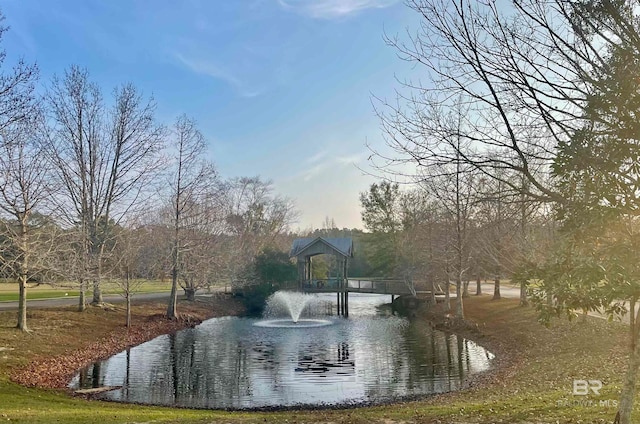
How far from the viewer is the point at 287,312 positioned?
3284 centimetres

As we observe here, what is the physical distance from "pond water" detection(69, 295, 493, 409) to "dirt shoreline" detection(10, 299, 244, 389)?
52 centimetres

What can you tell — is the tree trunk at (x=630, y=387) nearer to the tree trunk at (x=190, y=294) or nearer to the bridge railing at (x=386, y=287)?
the tree trunk at (x=190, y=294)

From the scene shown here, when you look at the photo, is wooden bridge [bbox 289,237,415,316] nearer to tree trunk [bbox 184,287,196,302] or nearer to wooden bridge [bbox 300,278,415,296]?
wooden bridge [bbox 300,278,415,296]

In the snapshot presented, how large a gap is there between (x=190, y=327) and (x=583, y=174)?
2425 cm

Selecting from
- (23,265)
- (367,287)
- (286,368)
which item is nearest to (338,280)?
(367,287)

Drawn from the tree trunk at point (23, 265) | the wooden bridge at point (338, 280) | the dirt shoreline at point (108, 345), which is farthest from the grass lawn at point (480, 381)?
the wooden bridge at point (338, 280)

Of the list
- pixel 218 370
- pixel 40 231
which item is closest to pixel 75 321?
pixel 40 231

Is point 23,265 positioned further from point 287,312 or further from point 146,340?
point 287,312

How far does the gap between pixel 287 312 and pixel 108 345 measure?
15123mm

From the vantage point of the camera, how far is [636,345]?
539cm

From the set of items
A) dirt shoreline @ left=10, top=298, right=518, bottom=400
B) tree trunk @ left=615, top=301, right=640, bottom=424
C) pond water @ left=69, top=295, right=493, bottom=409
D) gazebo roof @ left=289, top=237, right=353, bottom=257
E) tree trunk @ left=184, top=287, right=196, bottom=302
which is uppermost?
gazebo roof @ left=289, top=237, right=353, bottom=257

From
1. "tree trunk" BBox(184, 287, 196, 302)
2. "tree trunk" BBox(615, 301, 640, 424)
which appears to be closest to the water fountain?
"tree trunk" BBox(184, 287, 196, 302)

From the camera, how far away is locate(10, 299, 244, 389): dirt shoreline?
43.9ft

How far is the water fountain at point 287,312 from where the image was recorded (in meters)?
27.5
